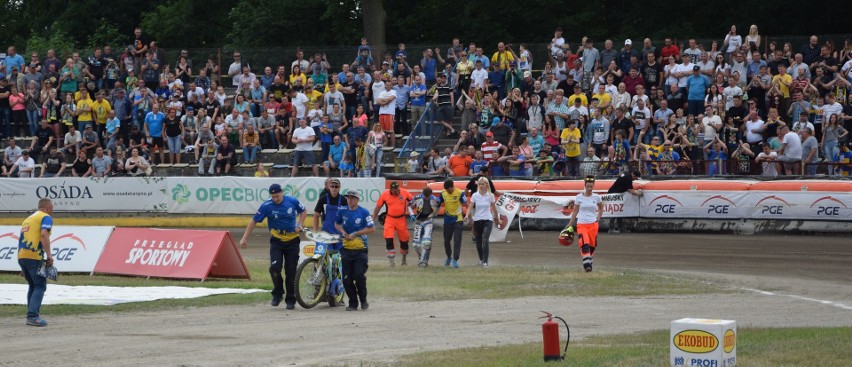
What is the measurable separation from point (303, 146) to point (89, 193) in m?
6.83

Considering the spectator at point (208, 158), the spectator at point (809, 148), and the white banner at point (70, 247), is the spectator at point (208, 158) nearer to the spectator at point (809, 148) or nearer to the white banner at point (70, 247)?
the white banner at point (70, 247)

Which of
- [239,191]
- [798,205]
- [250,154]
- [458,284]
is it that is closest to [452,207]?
[458,284]

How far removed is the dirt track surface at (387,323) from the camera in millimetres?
13875

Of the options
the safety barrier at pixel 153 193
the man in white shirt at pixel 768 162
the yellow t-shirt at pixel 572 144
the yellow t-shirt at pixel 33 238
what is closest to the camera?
the yellow t-shirt at pixel 33 238

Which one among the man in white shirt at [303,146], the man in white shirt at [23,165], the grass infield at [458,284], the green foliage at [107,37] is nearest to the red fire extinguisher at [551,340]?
the grass infield at [458,284]

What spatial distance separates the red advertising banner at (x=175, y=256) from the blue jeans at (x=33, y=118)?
63.4ft

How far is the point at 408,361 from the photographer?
43.0 feet

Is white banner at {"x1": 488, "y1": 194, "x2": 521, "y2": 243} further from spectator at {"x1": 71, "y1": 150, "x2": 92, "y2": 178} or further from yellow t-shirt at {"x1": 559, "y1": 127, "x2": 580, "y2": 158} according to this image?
spectator at {"x1": 71, "y1": 150, "x2": 92, "y2": 178}

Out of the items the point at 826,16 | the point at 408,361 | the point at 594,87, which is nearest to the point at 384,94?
the point at 594,87

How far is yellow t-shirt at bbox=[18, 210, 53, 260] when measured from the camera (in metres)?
16.5

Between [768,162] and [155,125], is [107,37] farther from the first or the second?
[768,162]

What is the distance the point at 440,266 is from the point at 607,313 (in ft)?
25.0

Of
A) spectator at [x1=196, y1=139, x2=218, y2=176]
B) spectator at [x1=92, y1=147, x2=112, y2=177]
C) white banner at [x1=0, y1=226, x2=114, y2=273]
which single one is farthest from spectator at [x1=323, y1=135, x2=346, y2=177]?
white banner at [x1=0, y1=226, x2=114, y2=273]

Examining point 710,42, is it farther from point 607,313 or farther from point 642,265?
point 607,313
